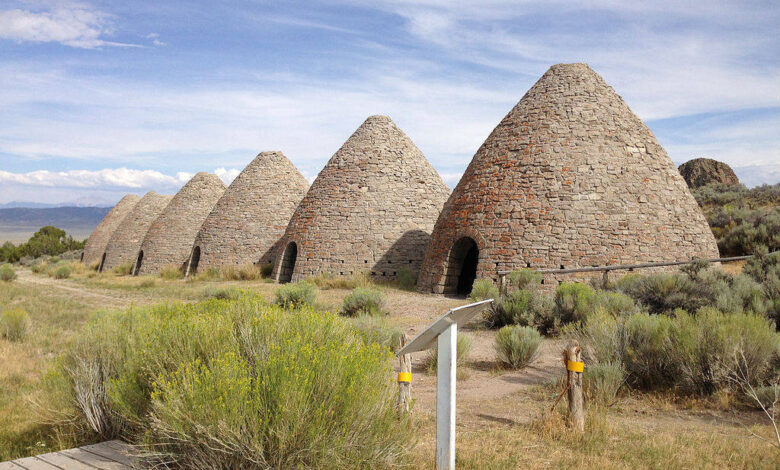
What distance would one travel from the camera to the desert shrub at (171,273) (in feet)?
73.0

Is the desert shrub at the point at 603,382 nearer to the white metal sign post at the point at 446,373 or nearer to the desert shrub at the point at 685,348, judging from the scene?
the desert shrub at the point at 685,348

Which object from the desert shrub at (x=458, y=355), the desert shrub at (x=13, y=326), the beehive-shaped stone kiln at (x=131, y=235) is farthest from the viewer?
the beehive-shaped stone kiln at (x=131, y=235)

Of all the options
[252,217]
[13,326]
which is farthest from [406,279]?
[13,326]

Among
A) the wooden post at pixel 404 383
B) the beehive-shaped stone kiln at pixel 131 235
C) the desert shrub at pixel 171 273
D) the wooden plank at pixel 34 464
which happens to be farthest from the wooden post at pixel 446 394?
the beehive-shaped stone kiln at pixel 131 235

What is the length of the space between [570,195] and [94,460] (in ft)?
32.9

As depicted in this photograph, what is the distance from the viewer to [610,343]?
5969 mm

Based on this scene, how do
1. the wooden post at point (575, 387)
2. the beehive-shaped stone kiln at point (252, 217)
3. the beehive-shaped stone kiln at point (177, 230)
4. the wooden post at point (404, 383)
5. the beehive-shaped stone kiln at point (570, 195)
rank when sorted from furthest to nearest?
the beehive-shaped stone kiln at point (177, 230)
the beehive-shaped stone kiln at point (252, 217)
the beehive-shaped stone kiln at point (570, 195)
the wooden post at point (575, 387)
the wooden post at point (404, 383)

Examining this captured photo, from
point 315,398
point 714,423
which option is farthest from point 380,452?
point 714,423

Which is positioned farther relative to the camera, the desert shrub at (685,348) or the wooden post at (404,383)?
the desert shrub at (685,348)

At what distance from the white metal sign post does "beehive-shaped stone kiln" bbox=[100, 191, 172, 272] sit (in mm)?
27854

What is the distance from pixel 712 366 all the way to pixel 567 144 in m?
7.38

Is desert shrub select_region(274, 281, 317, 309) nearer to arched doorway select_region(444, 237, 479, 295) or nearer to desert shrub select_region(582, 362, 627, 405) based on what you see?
arched doorway select_region(444, 237, 479, 295)

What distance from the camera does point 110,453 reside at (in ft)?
12.2

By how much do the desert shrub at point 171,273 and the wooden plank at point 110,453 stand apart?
19167 millimetres
